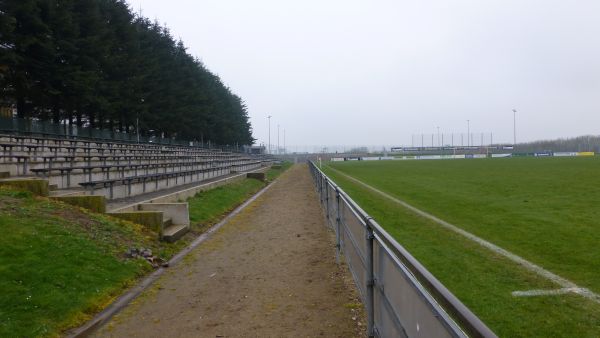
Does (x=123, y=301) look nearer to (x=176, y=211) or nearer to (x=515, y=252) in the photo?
(x=176, y=211)

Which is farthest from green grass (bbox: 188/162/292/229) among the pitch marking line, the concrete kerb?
the pitch marking line

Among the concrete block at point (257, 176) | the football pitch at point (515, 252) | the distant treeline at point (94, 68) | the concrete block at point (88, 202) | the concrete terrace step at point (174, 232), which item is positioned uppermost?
the distant treeline at point (94, 68)

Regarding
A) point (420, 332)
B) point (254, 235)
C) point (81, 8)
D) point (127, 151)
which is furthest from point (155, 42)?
point (420, 332)

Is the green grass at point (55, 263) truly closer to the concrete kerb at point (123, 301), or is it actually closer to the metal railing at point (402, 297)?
the concrete kerb at point (123, 301)

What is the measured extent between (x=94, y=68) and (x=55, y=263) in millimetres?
26280

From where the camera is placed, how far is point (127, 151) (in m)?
25.2

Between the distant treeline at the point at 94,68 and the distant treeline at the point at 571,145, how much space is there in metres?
83.1

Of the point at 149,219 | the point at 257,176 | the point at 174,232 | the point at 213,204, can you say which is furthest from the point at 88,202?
the point at 257,176

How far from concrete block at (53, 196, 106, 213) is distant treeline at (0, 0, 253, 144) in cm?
1522

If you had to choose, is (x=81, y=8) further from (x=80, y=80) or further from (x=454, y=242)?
(x=454, y=242)

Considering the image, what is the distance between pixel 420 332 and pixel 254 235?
9154 mm

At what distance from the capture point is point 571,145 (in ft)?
348

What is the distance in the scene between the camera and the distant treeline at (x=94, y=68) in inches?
948

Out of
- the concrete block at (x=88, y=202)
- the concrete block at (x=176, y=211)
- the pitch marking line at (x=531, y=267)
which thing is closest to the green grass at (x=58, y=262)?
the concrete block at (x=88, y=202)
